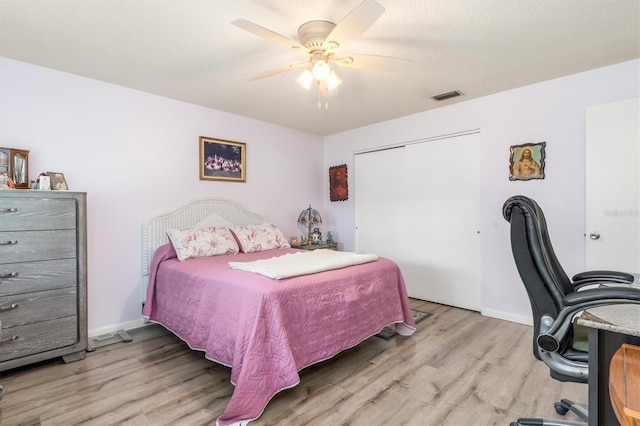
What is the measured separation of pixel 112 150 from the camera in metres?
3.09

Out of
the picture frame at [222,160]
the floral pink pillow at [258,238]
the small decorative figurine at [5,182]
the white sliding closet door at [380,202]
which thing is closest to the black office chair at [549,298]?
the floral pink pillow at [258,238]

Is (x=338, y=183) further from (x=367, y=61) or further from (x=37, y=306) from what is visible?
(x=37, y=306)

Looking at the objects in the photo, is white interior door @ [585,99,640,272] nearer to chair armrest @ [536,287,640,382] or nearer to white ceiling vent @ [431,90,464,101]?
white ceiling vent @ [431,90,464,101]

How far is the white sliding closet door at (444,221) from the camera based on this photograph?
3654mm

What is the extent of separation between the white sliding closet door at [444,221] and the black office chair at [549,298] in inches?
76.3

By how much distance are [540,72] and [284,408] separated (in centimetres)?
337

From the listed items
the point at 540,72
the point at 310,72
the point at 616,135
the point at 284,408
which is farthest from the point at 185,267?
the point at 616,135

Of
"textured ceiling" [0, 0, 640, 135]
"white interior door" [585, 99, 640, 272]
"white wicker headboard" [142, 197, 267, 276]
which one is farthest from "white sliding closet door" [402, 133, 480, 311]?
"white wicker headboard" [142, 197, 267, 276]

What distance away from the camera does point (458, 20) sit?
6.79 feet

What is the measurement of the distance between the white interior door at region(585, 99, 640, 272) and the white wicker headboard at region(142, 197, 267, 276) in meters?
3.48

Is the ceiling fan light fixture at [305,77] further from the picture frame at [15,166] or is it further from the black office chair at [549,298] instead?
the picture frame at [15,166]

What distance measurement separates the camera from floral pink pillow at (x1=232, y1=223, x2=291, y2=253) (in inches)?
140

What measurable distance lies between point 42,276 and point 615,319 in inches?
126

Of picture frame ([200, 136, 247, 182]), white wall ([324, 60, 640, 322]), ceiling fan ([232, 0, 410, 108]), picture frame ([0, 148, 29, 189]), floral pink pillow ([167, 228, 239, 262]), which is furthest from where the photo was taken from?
picture frame ([200, 136, 247, 182])
